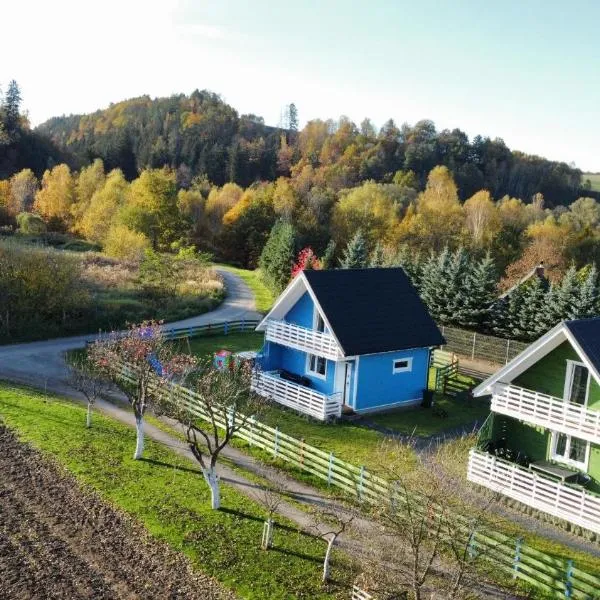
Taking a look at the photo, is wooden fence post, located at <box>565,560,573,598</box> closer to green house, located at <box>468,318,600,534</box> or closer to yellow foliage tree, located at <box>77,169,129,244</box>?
green house, located at <box>468,318,600,534</box>

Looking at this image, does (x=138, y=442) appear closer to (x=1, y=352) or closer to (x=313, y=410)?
(x=313, y=410)

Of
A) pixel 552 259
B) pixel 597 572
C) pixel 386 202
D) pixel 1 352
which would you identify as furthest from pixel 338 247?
pixel 597 572

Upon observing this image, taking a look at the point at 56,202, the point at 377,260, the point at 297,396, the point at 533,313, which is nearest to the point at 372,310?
the point at 297,396

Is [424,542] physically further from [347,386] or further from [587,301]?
[587,301]

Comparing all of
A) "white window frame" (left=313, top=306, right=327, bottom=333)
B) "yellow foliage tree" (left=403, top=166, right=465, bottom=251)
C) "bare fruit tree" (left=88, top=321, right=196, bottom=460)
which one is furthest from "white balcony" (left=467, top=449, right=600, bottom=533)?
"yellow foliage tree" (left=403, top=166, right=465, bottom=251)

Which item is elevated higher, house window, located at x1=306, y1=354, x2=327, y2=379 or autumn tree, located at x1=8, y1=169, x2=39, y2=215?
autumn tree, located at x1=8, y1=169, x2=39, y2=215

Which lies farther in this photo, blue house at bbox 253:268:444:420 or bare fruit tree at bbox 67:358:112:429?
blue house at bbox 253:268:444:420

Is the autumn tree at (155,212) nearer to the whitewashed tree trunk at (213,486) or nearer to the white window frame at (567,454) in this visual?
the whitewashed tree trunk at (213,486)
